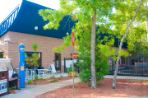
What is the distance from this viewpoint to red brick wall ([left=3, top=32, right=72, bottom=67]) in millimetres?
24316

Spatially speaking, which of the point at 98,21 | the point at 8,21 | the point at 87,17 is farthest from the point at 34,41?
the point at 87,17

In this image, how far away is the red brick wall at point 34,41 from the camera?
79.8ft

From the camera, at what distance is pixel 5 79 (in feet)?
48.0

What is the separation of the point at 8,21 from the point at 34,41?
3357mm

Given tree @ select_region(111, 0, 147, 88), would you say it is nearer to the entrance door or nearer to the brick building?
the brick building

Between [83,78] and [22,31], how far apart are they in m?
9.39

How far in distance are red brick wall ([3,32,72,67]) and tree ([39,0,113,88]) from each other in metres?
7.17

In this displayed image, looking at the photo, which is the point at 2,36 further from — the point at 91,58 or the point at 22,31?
the point at 91,58

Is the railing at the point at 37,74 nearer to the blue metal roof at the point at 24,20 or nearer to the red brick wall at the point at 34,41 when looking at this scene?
the red brick wall at the point at 34,41

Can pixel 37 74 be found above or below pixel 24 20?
below

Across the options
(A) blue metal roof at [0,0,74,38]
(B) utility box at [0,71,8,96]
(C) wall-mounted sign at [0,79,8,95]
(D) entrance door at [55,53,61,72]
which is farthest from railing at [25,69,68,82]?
(C) wall-mounted sign at [0,79,8,95]

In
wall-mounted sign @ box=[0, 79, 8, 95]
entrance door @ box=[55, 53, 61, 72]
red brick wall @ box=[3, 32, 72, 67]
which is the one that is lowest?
wall-mounted sign @ box=[0, 79, 8, 95]

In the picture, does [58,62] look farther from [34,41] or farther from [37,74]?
[37,74]

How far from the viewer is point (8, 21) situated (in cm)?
2467
